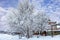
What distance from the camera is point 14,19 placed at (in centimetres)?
208

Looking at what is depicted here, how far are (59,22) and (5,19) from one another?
3.37 feet

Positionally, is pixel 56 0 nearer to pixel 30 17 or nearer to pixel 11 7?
pixel 30 17

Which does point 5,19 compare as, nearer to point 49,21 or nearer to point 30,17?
point 30,17

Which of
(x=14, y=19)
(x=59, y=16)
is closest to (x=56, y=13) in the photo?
(x=59, y=16)

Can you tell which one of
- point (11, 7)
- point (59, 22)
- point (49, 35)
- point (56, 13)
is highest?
point (11, 7)

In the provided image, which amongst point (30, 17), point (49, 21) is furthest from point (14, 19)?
point (49, 21)

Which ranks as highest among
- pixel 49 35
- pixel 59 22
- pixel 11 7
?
pixel 11 7

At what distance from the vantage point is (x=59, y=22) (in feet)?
6.84

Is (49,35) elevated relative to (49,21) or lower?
lower

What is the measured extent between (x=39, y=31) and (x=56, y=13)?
47cm

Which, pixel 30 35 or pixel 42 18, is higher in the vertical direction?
pixel 42 18

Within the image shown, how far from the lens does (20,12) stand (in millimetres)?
2107

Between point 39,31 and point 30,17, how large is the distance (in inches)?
12.5

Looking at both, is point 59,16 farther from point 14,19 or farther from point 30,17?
point 14,19
